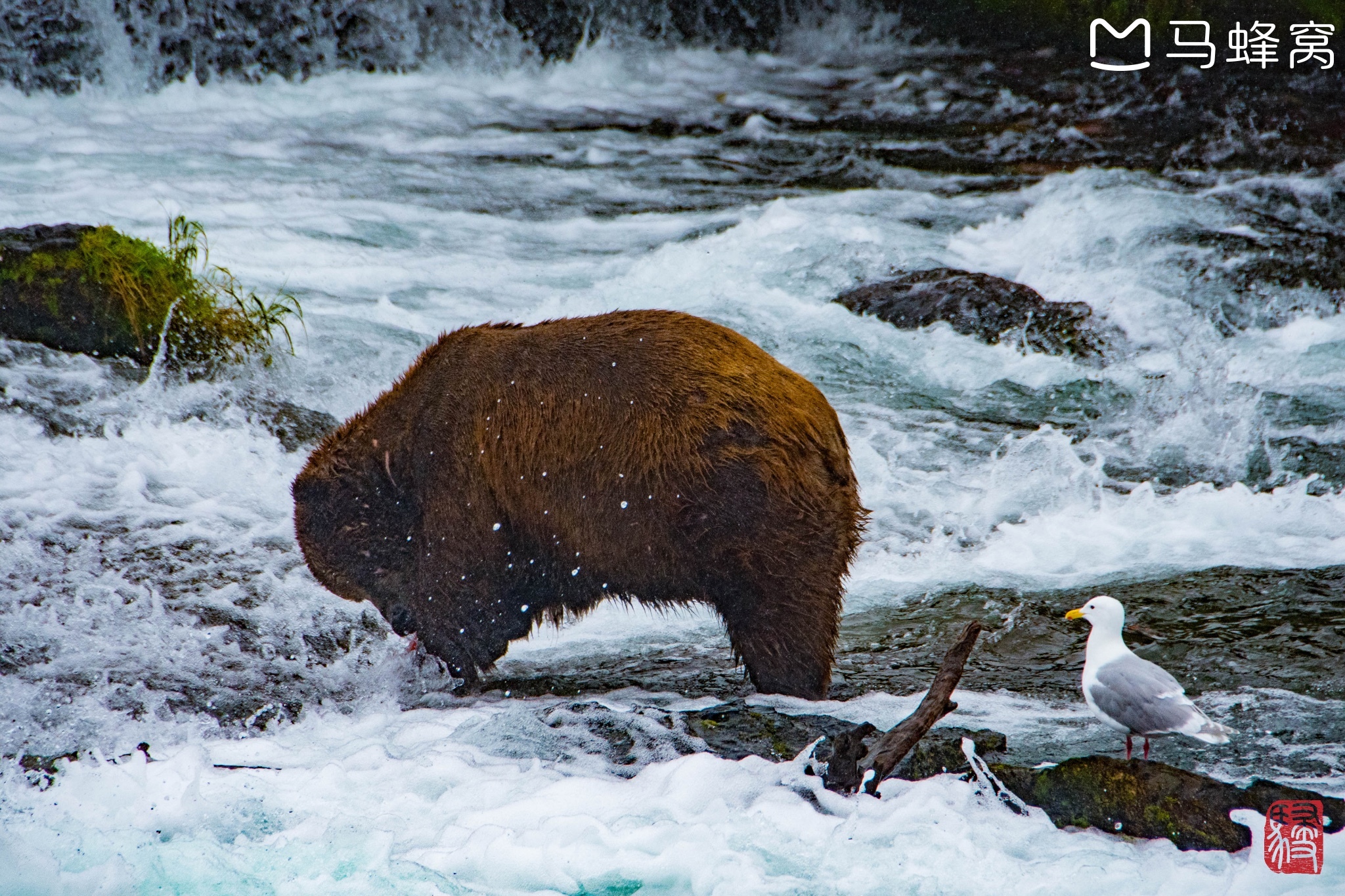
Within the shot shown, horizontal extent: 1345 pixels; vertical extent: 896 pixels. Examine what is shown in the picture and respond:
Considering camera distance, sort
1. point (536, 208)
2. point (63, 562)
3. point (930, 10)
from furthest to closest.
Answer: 1. point (930, 10)
2. point (536, 208)
3. point (63, 562)

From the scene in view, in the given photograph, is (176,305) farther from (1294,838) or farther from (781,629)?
(1294,838)

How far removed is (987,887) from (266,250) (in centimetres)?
892

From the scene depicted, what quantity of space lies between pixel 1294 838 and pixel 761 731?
69.2 inches

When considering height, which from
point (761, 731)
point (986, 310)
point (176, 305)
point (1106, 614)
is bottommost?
point (761, 731)

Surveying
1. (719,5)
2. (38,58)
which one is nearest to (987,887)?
(38,58)

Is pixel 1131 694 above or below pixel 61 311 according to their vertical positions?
below

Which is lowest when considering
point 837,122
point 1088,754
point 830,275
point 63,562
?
point 1088,754

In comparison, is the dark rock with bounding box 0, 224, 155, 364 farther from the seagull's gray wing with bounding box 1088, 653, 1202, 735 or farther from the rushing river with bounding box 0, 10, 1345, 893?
the seagull's gray wing with bounding box 1088, 653, 1202, 735

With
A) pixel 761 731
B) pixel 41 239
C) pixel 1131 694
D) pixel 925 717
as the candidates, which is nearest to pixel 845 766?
pixel 925 717

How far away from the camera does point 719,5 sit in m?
18.3

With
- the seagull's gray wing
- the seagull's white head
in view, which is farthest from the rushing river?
the seagull's white head

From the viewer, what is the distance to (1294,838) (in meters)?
3.55

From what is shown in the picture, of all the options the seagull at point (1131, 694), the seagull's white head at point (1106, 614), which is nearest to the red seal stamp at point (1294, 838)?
the seagull at point (1131, 694)

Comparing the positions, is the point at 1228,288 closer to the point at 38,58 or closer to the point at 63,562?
the point at 63,562
